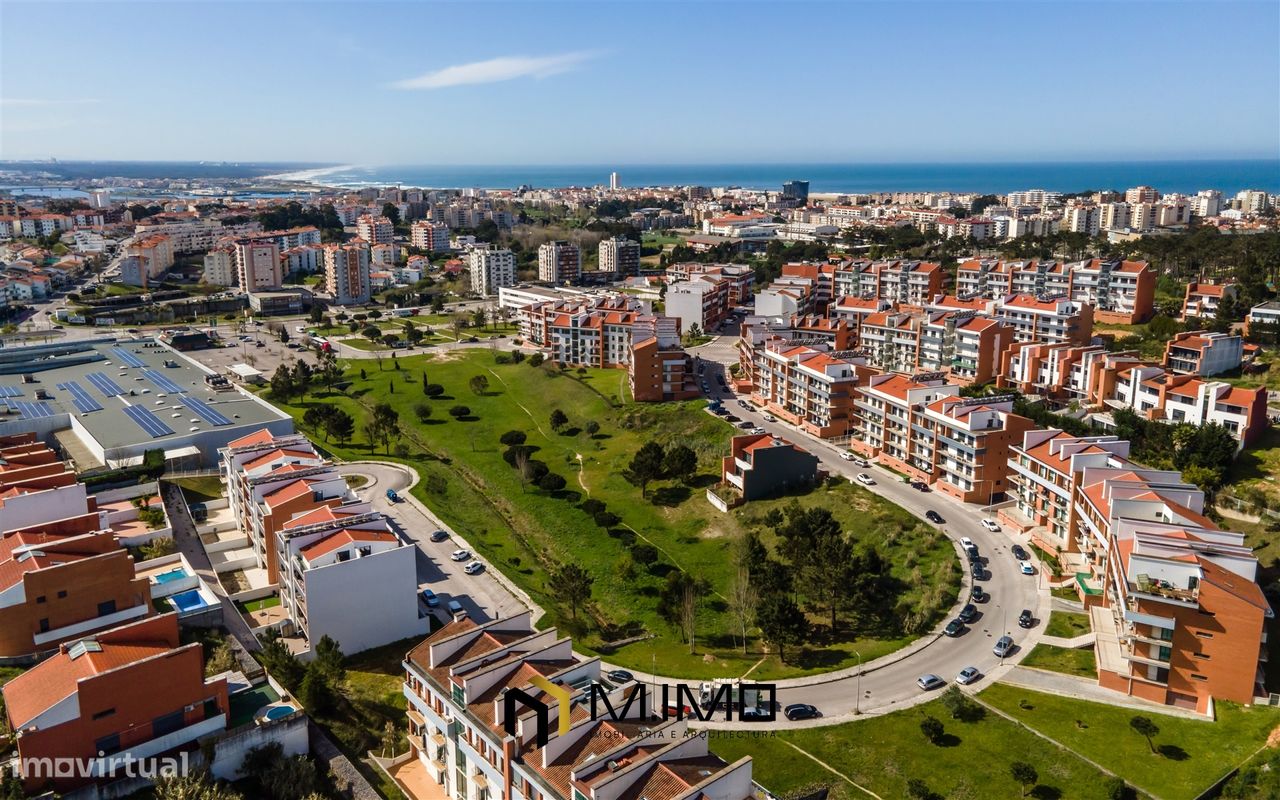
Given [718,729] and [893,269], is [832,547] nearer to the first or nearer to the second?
[718,729]

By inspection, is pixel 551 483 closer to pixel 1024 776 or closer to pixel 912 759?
pixel 912 759

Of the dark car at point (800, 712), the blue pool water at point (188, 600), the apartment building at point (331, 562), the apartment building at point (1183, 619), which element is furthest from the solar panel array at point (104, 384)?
the apartment building at point (1183, 619)

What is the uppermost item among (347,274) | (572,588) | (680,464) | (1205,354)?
(347,274)

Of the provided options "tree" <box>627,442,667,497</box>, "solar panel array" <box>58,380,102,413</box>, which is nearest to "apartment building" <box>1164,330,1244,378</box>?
"tree" <box>627,442,667,497</box>

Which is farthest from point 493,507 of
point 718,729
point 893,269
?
point 893,269

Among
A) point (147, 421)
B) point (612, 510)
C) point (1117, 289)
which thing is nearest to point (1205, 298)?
point (1117, 289)

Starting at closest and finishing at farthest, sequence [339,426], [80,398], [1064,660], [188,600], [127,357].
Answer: [188,600], [1064,660], [80,398], [339,426], [127,357]

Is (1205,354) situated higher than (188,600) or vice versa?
(1205,354)

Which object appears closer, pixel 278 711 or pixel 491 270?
pixel 278 711
